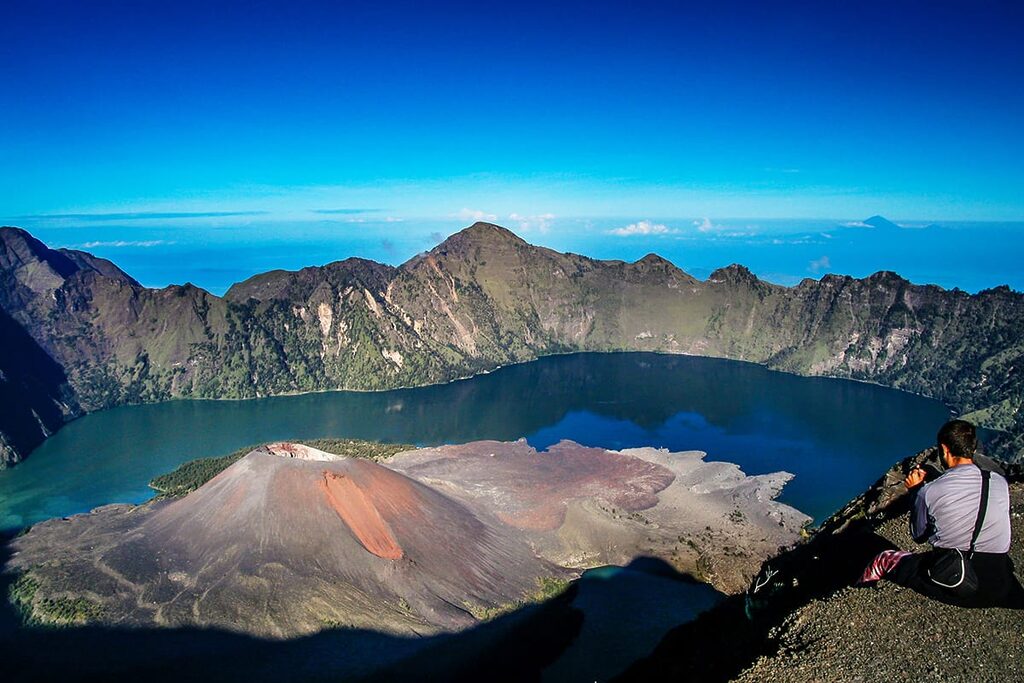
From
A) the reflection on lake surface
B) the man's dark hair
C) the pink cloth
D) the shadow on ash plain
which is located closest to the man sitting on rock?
the man's dark hair

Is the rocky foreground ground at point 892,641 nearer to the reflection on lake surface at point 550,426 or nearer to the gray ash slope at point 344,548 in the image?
the gray ash slope at point 344,548

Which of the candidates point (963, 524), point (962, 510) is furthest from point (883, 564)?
point (962, 510)

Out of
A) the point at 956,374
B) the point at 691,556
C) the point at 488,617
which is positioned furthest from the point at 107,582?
the point at 956,374

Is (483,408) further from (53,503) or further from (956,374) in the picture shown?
(956,374)

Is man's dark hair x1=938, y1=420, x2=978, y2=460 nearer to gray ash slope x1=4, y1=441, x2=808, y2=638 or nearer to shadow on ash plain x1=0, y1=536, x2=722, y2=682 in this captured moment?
shadow on ash plain x1=0, y1=536, x2=722, y2=682

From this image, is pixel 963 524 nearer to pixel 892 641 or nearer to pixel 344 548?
pixel 892 641

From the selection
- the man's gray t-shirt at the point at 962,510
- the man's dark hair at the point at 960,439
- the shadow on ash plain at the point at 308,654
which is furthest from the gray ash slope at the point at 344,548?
the man's dark hair at the point at 960,439

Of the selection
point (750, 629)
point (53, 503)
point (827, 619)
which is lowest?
point (53, 503)
